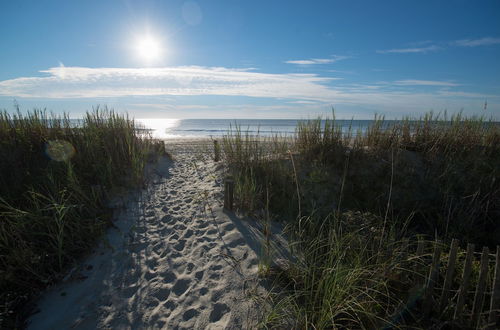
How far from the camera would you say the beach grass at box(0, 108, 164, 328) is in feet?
8.85

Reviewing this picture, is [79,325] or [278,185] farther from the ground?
[278,185]

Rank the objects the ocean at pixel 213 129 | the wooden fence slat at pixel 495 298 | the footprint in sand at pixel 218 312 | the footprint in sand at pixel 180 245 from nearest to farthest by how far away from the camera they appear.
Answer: the wooden fence slat at pixel 495 298 < the footprint in sand at pixel 218 312 < the footprint in sand at pixel 180 245 < the ocean at pixel 213 129

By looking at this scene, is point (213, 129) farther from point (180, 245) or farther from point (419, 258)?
point (419, 258)

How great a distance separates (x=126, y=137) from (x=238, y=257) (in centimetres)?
464

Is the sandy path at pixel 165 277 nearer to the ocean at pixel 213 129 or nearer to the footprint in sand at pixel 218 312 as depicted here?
the footprint in sand at pixel 218 312

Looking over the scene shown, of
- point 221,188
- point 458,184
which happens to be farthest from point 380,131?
point 221,188

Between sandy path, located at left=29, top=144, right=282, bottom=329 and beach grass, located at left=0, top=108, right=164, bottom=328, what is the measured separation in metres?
0.27

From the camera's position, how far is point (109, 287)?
106 inches

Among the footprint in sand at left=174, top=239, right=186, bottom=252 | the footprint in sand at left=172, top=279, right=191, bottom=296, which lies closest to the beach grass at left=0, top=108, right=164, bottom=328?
the footprint in sand at left=174, top=239, right=186, bottom=252

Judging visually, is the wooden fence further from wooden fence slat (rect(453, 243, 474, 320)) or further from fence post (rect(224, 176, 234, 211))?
fence post (rect(224, 176, 234, 211))

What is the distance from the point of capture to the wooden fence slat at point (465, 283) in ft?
5.71

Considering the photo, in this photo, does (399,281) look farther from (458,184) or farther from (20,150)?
(20,150)

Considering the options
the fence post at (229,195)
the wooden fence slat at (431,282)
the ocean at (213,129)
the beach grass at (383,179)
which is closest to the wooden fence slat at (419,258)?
the wooden fence slat at (431,282)

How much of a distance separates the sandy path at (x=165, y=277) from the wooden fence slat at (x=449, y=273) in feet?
5.45
